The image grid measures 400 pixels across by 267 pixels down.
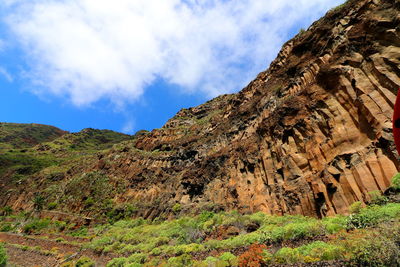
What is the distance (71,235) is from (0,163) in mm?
76168

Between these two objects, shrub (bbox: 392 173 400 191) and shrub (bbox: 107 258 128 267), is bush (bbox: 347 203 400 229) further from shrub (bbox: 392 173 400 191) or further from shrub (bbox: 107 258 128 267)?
shrub (bbox: 107 258 128 267)

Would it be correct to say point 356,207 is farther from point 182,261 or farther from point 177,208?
point 177,208

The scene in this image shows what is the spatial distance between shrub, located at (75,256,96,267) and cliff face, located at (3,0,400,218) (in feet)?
34.5

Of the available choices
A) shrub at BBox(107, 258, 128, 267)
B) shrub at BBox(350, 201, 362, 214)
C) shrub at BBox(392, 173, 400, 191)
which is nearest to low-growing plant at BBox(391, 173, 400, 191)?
shrub at BBox(392, 173, 400, 191)

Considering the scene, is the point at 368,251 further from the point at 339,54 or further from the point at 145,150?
the point at 145,150

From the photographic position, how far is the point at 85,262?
22.3 meters

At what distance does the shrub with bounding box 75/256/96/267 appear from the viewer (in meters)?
21.5

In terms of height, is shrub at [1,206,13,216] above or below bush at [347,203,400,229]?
above

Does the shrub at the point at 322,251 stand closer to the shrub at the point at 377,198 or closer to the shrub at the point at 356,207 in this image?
the shrub at the point at 356,207

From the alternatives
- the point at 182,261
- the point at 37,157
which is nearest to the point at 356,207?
the point at 182,261

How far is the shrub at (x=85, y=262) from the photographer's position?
70.5 feet

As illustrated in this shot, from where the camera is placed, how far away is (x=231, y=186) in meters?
26.0

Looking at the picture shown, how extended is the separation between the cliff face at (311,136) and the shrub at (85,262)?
1053cm

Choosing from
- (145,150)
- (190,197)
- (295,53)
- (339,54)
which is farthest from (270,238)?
(145,150)
